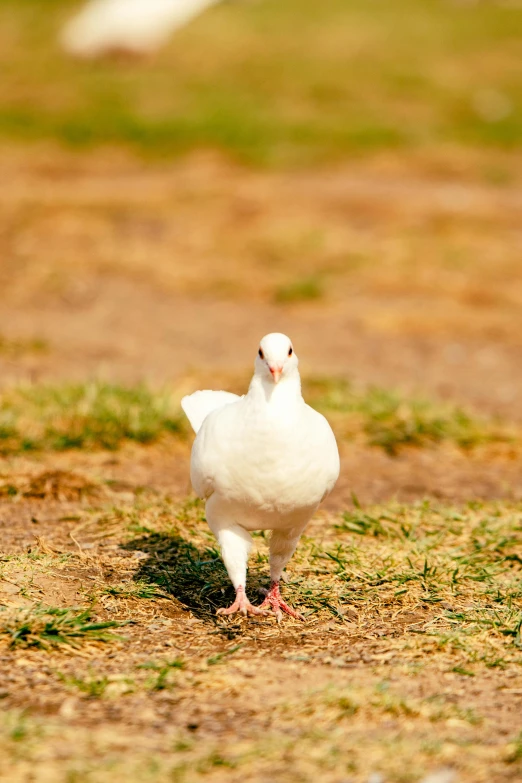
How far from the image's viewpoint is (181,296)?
10539mm

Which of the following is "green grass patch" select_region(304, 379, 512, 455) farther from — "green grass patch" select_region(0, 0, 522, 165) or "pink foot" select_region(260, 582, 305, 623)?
"green grass patch" select_region(0, 0, 522, 165)

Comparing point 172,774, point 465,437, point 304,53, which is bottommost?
point 172,774

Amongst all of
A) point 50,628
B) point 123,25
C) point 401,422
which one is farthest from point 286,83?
point 50,628

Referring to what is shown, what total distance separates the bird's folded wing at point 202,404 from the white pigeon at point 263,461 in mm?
413

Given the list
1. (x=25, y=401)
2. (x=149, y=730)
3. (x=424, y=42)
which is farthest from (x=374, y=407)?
(x=424, y=42)

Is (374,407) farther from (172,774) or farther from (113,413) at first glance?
(172,774)

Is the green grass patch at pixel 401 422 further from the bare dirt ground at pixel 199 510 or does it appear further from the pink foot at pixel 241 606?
the pink foot at pixel 241 606

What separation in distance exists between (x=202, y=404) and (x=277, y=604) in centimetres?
85

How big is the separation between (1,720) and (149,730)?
16.1 inches

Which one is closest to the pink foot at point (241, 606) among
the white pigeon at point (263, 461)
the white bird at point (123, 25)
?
the white pigeon at point (263, 461)

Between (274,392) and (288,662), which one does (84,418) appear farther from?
(288,662)

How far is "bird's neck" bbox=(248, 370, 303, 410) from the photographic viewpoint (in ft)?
12.3

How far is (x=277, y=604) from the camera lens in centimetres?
412

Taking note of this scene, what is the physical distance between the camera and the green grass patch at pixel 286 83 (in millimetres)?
17297
